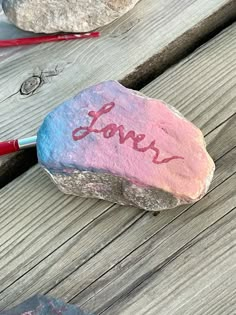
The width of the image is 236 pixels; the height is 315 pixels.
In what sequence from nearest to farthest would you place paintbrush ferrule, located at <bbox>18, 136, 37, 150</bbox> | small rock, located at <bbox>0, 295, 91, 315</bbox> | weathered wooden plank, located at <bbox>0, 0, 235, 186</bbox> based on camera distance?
1. small rock, located at <bbox>0, 295, 91, 315</bbox>
2. paintbrush ferrule, located at <bbox>18, 136, 37, 150</bbox>
3. weathered wooden plank, located at <bbox>0, 0, 235, 186</bbox>

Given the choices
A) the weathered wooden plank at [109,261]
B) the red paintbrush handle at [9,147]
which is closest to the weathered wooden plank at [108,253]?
the weathered wooden plank at [109,261]

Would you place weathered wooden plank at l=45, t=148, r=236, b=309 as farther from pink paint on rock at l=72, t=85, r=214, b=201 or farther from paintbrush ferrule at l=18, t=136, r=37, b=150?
paintbrush ferrule at l=18, t=136, r=37, b=150

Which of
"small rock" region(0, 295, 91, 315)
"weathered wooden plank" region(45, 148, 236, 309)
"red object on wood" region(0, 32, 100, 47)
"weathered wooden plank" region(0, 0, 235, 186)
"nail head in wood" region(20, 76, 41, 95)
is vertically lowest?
"weathered wooden plank" region(45, 148, 236, 309)

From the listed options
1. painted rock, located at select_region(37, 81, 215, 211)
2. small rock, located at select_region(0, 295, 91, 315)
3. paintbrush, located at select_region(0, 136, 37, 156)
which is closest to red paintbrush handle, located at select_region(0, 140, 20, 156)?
paintbrush, located at select_region(0, 136, 37, 156)

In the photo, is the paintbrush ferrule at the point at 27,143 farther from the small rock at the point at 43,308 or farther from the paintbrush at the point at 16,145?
the small rock at the point at 43,308

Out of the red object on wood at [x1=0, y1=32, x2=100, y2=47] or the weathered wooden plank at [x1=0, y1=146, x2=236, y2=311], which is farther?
the red object on wood at [x1=0, y1=32, x2=100, y2=47]

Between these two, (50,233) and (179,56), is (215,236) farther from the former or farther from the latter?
(179,56)

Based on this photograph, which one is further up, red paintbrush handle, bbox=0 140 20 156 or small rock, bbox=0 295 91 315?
red paintbrush handle, bbox=0 140 20 156

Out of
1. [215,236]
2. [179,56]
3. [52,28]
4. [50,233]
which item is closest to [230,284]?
[215,236]
